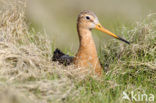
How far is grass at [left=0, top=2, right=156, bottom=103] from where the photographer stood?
15.6 feet

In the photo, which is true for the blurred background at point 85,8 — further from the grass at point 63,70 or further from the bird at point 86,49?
the bird at point 86,49

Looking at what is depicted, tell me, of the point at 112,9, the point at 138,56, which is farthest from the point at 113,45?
the point at 112,9

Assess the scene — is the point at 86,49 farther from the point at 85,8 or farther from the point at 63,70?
the point at 85,8

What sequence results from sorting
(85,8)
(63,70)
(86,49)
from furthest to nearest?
1. (85,8)
2. (86,49)
3. (63,70)

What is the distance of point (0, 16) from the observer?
7129mm

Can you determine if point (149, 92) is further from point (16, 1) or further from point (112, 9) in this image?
point (112, 9)

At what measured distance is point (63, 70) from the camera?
5.62 meters

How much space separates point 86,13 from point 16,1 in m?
1.56

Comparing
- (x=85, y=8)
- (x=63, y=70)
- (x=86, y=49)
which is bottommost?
(x=63, y=70)

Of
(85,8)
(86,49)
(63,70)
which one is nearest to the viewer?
(63,70)

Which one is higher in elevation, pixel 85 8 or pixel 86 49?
pixel 85 8

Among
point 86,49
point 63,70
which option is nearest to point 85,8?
point 86,49

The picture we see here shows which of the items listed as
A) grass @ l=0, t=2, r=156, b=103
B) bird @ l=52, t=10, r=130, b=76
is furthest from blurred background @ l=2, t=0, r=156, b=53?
bird @ l=52, t=10, r=130, b=76

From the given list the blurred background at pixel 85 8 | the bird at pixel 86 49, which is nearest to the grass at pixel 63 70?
the bird at pixel 86 49
